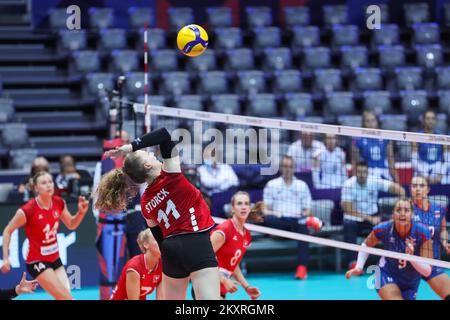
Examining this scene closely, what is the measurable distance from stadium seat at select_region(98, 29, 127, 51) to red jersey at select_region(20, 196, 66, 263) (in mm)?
6301

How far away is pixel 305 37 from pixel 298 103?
1.82 metres

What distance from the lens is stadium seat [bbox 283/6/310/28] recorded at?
16.2m

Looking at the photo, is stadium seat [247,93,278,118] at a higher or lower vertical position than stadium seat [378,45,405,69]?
lower

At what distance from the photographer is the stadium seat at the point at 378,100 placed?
1458cm

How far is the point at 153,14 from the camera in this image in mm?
15758

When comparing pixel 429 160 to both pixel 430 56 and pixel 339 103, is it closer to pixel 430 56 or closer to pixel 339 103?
pixel 339 103

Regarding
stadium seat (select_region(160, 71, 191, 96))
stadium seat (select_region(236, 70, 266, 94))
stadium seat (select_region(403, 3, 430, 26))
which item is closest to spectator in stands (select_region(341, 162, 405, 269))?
stadium seat (select_region(236, 70, 266, 94))

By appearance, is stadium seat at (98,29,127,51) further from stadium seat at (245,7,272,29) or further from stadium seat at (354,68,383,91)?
stadium seat at (354,68,383,91)

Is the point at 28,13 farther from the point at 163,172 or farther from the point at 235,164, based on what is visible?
the point at 163,172

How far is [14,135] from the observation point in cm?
1305

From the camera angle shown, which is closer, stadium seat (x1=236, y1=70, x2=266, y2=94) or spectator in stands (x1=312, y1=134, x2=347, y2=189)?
spectator in stands (x1=312, y1=134, x2=347, y2=189)
